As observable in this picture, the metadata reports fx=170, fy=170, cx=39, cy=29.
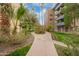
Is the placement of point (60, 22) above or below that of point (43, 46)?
above

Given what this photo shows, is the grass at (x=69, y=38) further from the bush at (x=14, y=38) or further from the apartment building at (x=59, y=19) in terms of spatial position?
the bush at (x=14, y=38)

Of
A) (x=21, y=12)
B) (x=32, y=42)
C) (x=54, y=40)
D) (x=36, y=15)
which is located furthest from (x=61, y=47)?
(x=21, y=12)

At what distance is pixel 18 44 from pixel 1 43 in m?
0.23

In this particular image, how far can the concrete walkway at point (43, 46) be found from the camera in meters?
2.30

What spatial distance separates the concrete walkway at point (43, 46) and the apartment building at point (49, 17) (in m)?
0.14

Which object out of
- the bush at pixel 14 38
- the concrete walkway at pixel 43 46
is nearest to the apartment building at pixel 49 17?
the concrete walkway at pixel 43 46

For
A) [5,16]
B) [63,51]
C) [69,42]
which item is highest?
[5,16]

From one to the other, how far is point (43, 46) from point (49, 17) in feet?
1.35

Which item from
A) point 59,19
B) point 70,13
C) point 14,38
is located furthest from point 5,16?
point 70,13

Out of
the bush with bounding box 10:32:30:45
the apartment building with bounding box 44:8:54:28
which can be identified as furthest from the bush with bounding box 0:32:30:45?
the apartment building with bounding box 44:8:54:28

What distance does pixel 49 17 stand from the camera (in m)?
2.37

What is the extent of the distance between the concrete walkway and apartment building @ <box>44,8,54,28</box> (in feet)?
0.47

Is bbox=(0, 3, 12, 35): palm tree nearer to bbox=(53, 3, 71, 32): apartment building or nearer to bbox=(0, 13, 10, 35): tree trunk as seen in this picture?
bbox=(0, 13, 10, 35): tree trunk

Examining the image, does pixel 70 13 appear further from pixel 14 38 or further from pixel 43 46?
pixel 14 38
